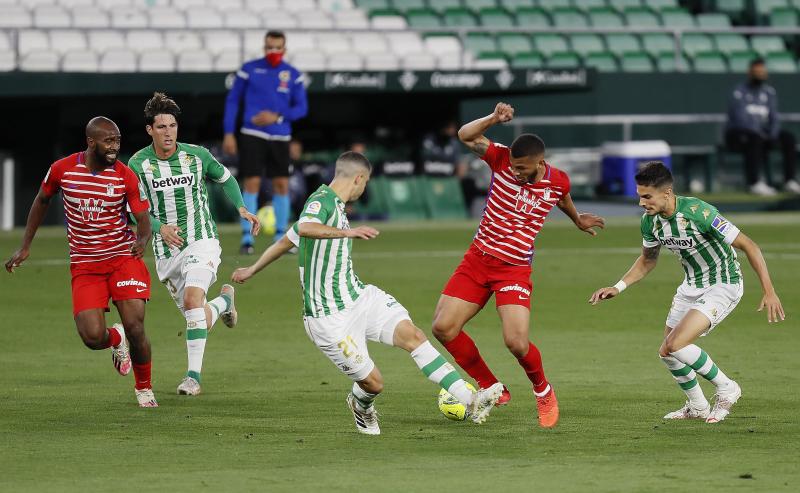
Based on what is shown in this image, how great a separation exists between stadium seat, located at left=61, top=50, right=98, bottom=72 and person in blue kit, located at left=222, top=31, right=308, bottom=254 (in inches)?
223

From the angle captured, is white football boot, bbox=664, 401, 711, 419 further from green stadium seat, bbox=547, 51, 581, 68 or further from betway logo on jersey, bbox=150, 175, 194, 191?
green stadium seat, bbox=547, 51, 581, 68

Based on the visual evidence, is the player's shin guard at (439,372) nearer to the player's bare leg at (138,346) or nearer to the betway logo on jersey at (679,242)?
the betway logo on jersey at (679,242)

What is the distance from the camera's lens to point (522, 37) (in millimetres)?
29562

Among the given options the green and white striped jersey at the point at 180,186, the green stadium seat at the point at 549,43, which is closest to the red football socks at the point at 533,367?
the green and white striped jersey at the point at 180,186

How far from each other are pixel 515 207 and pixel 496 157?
0.35 m

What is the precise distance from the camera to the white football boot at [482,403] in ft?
28.3

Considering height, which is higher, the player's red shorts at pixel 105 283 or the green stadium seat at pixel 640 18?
the player's red shorts at pixel 105 283

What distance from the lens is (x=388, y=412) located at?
9406 mm

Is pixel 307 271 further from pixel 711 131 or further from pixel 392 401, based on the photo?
pixel 711 131

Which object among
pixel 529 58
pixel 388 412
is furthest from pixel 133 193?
pixel 529 58

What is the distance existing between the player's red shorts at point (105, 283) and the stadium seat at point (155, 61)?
14.9m

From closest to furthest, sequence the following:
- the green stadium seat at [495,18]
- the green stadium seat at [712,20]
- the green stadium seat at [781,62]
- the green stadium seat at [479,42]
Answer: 1. the green stadium seat at [479,42]
2. the green stadium seat at [495,18]
3. the green stadium seat at [781,62]
4. the green stadium seat at [712,20]

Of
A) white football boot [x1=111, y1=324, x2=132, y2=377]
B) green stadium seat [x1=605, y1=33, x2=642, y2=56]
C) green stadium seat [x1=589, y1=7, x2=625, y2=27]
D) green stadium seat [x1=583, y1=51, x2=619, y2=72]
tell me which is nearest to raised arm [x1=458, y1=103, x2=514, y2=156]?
white football boot [x1=111, y1=324, x2=132, y2=377]

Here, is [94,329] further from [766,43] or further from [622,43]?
[766,43]
